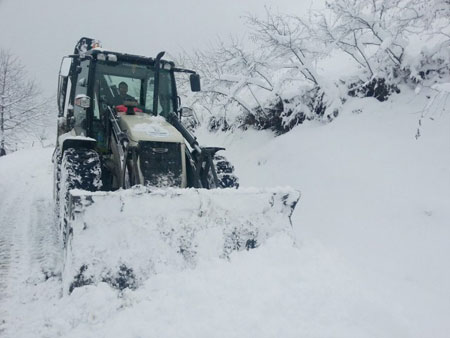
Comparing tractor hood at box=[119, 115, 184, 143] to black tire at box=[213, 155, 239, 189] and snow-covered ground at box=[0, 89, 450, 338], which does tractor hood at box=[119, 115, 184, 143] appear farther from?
snow-covered ground at box=[0, 89, 450, 338]

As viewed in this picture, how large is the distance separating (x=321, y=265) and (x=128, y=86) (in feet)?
11.4

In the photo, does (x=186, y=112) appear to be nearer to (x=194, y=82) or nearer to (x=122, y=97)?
(x=194, y=82)

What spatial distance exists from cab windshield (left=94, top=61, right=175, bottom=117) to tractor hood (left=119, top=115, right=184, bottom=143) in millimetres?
530

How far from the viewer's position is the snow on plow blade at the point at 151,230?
3.19 metres

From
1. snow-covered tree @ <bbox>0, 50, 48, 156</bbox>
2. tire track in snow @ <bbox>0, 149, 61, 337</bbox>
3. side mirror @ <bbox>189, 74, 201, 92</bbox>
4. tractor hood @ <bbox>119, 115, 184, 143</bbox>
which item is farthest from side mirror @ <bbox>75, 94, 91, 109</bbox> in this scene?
snow-covered tree @ <bbox>0, 50, 48, 156</bbox>

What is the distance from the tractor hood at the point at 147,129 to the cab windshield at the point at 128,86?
530 millimetres

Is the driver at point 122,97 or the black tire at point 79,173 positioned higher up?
the driver at point 122,97

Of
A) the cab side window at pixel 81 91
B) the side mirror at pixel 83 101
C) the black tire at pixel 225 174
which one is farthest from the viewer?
the cab side window at pixel 81 91

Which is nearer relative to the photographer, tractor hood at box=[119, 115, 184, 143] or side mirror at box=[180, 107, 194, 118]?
tractor hood at box=[119, 115, 184, 143]

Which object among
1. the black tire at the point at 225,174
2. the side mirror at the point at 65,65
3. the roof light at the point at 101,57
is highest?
the roof light at the point at 101,57

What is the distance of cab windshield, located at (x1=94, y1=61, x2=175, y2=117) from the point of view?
509 centimetres

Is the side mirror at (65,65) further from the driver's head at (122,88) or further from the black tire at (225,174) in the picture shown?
the black tire at (225,174)

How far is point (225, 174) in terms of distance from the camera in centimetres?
509

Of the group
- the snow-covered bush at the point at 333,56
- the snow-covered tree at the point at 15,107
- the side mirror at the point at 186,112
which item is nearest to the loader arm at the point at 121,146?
the side mirror at the point at 186,112
